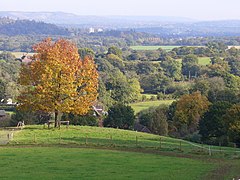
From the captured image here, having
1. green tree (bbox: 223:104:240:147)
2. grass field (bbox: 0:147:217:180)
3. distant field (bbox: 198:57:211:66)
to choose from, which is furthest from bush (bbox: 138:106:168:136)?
distant field (bbox: 198:57:211:66)

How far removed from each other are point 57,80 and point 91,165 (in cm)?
1277

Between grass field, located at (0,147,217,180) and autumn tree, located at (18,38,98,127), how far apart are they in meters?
6.45

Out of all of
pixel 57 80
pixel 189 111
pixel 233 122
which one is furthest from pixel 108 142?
pixel 189 111

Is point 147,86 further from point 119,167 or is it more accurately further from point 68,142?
point 119,167

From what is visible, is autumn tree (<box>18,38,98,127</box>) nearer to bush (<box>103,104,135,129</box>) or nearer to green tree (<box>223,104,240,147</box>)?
green tree (<box>223,104,240,147</box>)

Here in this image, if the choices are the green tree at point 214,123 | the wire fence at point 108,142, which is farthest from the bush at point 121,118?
the wire fence at point 108,142

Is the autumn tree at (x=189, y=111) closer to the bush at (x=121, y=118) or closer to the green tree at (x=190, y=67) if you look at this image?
the bush at (x=121, y=118)

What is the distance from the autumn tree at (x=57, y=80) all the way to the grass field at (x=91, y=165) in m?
6.45

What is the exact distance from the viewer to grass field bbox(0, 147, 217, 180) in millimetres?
25125

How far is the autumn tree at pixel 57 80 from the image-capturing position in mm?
39219

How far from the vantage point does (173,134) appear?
5816cm

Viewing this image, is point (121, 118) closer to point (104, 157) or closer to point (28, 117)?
point (28, 117)

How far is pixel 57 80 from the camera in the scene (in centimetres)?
3925

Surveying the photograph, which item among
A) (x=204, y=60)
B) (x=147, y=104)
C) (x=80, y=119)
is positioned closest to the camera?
(x=80, y=119)
